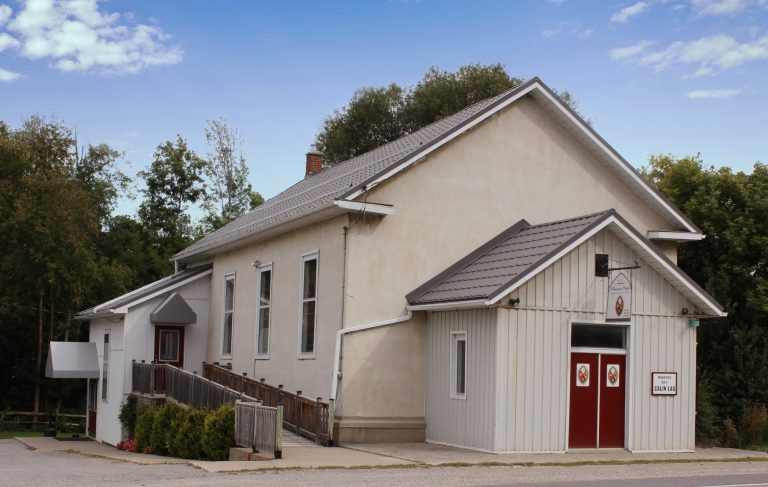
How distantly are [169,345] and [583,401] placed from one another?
556 inches

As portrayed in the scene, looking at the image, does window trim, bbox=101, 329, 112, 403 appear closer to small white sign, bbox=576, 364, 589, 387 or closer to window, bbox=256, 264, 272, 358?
window, bbox=256, 264, 272, 358

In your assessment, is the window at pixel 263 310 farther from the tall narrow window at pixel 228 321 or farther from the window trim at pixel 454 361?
the window trim at pixel 454 361

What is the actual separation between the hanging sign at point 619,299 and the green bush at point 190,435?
8.32 meters

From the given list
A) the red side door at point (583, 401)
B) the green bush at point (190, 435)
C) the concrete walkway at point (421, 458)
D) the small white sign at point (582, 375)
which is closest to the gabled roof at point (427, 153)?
the green bush at point (190, 435)

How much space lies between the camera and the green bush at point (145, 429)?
24341 mm

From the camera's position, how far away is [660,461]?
18672 millimetres

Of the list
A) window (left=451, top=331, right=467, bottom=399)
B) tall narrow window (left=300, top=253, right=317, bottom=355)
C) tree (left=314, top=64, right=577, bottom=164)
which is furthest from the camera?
tree (left=314, top=64, right=577, bottom=164)

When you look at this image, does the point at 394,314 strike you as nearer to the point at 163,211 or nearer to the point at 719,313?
the point at 719,313

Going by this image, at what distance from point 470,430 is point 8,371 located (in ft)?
105

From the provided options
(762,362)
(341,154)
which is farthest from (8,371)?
(762,362)

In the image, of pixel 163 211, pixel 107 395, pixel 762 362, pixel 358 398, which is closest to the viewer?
pixel 358 398

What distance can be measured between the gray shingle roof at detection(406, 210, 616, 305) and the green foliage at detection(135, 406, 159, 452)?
7321 millimetres

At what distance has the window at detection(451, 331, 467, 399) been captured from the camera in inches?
812

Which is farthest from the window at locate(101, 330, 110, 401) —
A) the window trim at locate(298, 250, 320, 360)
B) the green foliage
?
the window trim at locate(298, 250, 320, 360)
